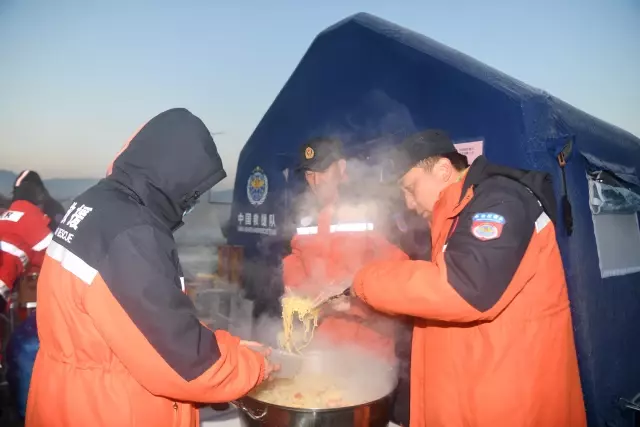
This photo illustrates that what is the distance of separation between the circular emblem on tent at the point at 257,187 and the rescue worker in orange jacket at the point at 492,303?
614cm

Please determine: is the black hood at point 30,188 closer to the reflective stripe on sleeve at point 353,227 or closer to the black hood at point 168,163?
the reflective stripe on sleeve at point 353,227

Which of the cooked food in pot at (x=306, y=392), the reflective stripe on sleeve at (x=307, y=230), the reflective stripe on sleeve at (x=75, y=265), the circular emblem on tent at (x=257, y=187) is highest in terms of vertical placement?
the circular emblem on tent at (x=257, y=187)

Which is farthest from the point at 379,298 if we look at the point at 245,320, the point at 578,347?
the point at 245,320

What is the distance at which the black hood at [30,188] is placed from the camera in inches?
Result: 225

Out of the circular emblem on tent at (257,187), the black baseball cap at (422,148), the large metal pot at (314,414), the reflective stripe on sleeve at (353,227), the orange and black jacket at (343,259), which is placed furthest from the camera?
the circular emblem on tent at (257,187)

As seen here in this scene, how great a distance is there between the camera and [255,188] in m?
8.79

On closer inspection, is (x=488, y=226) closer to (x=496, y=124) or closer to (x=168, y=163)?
(x=168, y=163)

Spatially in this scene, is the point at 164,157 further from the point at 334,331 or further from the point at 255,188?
the point at 255,188

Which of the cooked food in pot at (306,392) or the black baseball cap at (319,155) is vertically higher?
the black baseball cap at (319,155)

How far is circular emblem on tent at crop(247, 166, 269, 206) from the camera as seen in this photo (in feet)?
27.8

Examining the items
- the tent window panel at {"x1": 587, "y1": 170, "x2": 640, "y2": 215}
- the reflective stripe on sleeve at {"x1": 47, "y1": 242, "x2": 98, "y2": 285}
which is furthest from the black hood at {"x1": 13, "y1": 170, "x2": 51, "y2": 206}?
the tent window panel at {"x1": 587, "y1": 170, "x2": 640, "y2": 215}

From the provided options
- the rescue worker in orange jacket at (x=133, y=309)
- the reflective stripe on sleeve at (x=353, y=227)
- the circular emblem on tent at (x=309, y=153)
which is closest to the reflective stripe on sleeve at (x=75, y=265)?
the rescue worker in orange jacket at (x=133, y=309)

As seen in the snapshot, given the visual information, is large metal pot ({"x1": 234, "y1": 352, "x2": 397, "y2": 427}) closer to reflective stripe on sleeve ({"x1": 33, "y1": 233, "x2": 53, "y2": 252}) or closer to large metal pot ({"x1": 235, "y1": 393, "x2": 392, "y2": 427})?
large metal pot ({"x1": 235, "y1": 393, "x2": 392, "y2": 427})

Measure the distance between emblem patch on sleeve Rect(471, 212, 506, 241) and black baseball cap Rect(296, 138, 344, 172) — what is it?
261 centimetres
